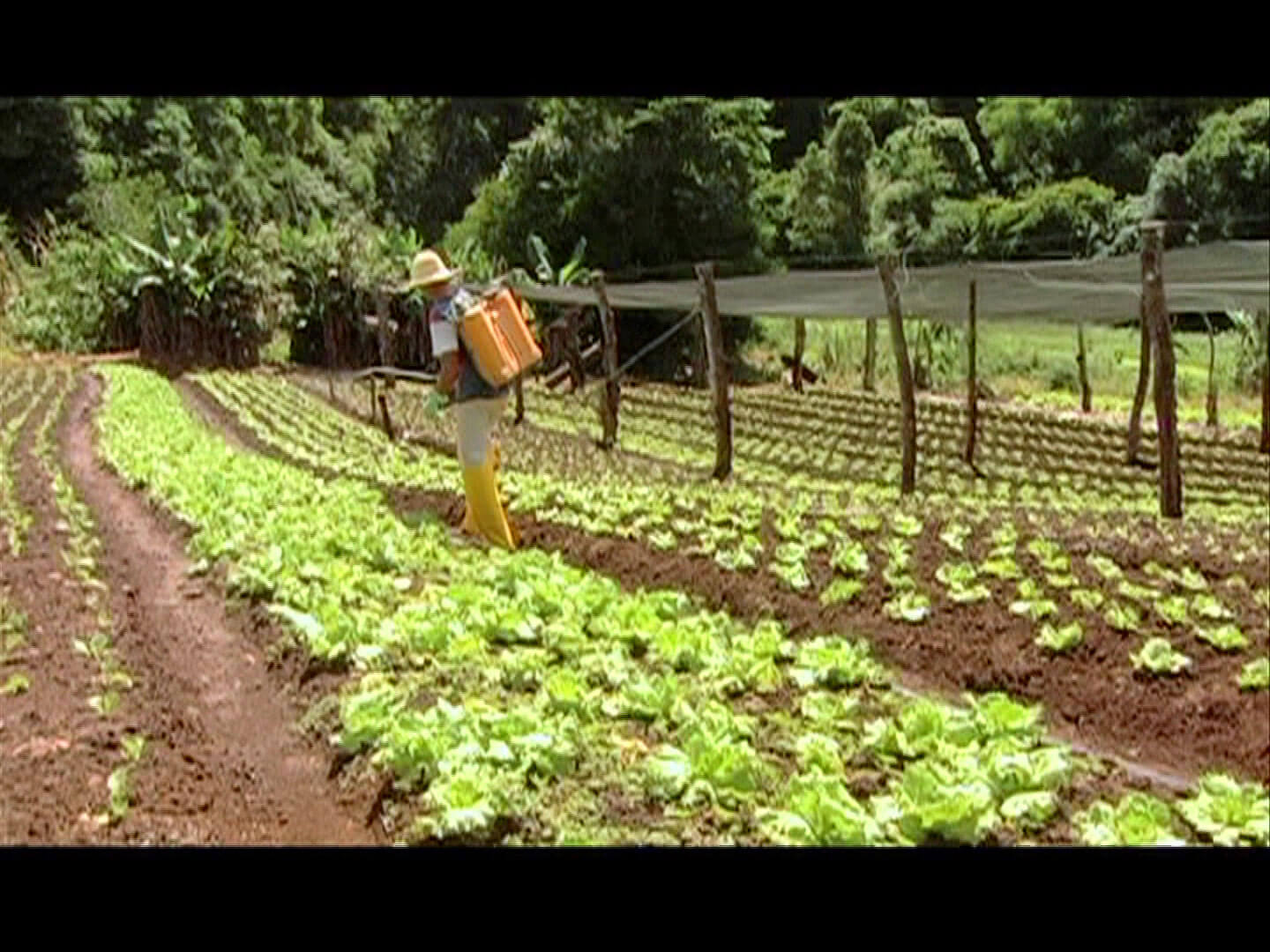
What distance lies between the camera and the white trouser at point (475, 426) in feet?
15.5

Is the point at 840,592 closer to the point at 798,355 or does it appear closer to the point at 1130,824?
the point at 1130,824

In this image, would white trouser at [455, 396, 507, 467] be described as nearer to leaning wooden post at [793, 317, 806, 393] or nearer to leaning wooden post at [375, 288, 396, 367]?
leaning wooden post at [375, 288, 396, 367]

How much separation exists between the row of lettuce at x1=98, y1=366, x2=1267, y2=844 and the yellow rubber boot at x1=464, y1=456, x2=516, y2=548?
14.0 inches

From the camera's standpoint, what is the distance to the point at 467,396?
4.69 m

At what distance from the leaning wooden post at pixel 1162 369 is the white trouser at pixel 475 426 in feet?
8.89

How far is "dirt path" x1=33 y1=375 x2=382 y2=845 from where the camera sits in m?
2.75

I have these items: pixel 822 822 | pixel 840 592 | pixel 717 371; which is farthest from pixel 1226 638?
pixel 717 371

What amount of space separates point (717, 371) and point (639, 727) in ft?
12.7

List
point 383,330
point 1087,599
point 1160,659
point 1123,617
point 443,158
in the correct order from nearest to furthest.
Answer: point 1160,659, point 1123,617, point 1087,599, point 443,158, point 383,330

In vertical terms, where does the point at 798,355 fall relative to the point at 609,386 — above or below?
below

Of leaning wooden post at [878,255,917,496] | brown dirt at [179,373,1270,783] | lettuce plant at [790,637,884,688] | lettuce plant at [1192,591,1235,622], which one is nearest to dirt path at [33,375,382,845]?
lettuce plant at [790,637,884,688]
